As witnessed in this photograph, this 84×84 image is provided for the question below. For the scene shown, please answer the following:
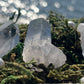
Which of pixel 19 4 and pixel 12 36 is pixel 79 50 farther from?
pixel 19 4

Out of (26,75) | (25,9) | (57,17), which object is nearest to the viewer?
(26,75)

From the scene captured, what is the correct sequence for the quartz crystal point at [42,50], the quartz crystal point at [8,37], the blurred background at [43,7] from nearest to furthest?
the quartz crystal point at [42,50], the quartz crystal point at [8,37], the blurred background at [43,7]

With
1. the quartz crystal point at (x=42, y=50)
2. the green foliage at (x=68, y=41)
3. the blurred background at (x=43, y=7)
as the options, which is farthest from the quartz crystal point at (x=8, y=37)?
the blurred background at (x=43, y=7)

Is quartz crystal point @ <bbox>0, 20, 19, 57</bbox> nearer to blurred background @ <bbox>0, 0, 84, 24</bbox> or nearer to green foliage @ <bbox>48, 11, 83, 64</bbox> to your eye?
green foliage @ <bbox>48, 11, 83, 64</bbox>

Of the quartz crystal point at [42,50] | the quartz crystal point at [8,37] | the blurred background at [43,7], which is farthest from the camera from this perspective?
the blurred background at [43,7]

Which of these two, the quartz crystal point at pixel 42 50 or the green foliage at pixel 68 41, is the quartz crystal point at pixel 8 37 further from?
the green foliage at pixel 68 41

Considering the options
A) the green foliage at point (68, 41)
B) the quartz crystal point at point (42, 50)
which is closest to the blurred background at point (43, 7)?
the green foliage at point (68, 41)

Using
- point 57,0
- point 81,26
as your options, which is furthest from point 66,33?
point 57,0

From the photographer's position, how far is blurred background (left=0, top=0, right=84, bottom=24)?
5.98 m

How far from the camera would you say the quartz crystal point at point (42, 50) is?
55.2 inches

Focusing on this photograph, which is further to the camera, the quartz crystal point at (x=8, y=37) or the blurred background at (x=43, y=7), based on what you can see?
the blurred background at (x=43, y=7)

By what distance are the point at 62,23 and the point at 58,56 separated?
58 centimetres

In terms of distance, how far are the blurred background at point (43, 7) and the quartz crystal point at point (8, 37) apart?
400cm

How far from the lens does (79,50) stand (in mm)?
1649
